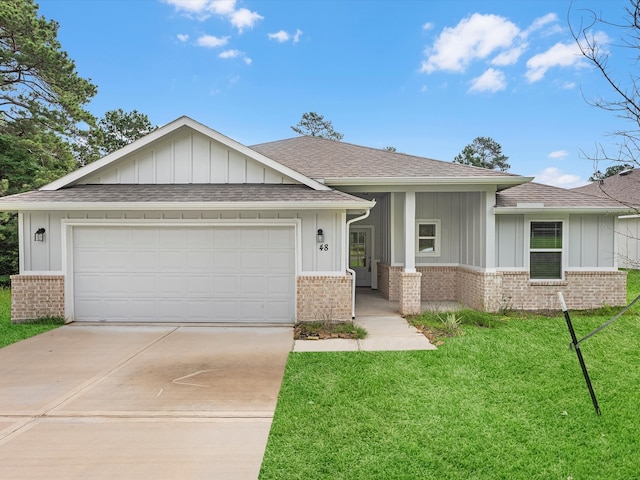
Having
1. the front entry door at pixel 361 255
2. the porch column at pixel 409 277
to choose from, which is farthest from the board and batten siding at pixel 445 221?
the front entry door at pixel 361 255

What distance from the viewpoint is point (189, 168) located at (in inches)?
347

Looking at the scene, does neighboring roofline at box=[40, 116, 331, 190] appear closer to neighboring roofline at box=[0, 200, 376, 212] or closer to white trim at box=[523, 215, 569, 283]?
neighboring roofline at box=[0, 200, 376, 212]

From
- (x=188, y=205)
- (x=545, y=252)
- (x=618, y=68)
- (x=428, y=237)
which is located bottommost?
(x=545, y=252)

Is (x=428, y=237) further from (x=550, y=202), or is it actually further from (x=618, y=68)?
(x=618, y=68)

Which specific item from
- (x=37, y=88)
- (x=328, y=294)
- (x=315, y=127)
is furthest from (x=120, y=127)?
(x=328, y=294)

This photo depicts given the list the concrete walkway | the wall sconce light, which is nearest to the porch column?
the concrete walkway

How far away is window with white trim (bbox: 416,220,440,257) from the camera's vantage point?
11.0m

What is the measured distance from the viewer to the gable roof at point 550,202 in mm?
9172

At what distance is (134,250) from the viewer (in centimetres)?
831

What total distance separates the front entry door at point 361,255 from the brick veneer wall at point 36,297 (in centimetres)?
882

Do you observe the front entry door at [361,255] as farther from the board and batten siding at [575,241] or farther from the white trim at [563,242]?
the white trim at [563,242]

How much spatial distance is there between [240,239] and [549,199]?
828 centimetres

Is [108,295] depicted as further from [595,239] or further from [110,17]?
[110,17]

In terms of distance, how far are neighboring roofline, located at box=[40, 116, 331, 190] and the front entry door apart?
4837 millimetres
